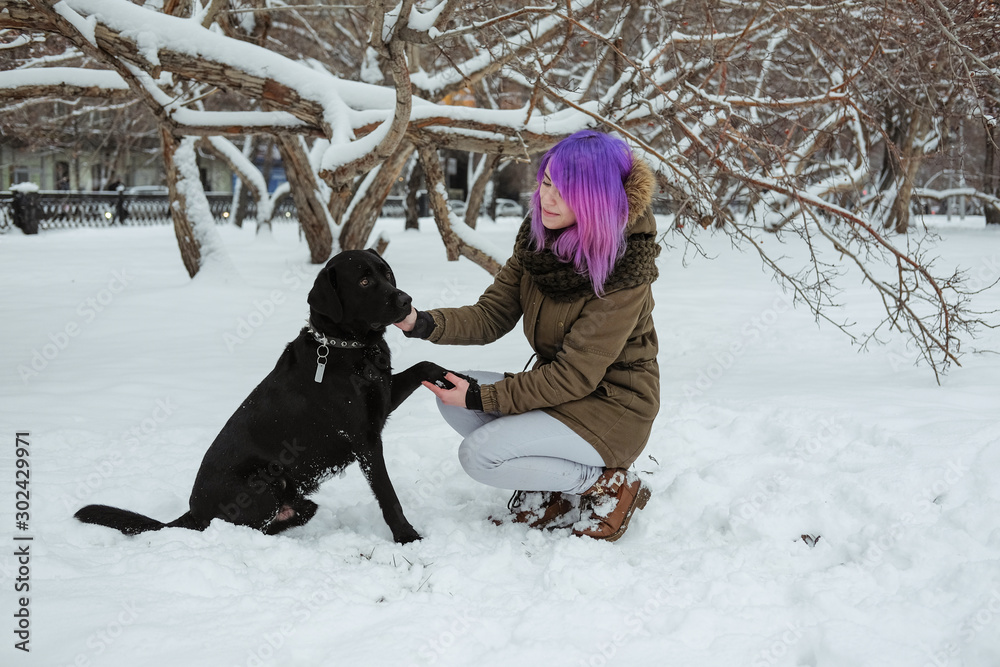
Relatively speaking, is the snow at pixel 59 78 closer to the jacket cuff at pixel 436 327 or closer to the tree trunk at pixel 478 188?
the jacket cuff at pixel 436 327

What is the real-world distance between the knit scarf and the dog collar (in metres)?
0.78

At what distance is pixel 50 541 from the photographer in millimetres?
2857

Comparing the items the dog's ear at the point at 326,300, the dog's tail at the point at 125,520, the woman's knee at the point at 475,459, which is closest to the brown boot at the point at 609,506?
the woman's knee at the point at 475,459

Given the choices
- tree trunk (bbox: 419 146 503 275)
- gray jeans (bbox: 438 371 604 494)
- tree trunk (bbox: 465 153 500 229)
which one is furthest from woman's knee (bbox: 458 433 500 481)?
tree trunk (bbox: 465 153 500 229)

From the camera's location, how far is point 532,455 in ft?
9.92

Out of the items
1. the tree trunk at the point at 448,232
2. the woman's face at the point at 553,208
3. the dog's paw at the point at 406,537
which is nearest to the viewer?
the woman's face at the point at 553,208

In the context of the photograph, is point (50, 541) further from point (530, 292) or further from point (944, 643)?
point (944, 643)

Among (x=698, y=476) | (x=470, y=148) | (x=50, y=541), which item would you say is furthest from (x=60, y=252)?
(x=698, y=476)

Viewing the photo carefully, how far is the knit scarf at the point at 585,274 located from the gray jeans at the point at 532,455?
0.51m

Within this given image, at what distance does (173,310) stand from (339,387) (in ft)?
20.3

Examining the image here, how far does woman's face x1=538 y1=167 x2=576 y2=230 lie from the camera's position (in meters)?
2.92

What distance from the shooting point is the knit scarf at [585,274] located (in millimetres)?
2885

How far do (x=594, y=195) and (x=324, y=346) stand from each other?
3.95ft

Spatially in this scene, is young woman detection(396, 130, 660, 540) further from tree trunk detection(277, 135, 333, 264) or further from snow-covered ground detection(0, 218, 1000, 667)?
tree trunk detection(277, 135, 333, 264)
